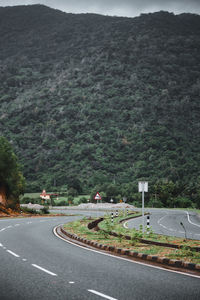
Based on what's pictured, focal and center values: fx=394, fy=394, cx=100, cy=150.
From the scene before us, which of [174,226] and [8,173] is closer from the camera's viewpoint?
[174,226]

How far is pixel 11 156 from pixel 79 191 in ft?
266

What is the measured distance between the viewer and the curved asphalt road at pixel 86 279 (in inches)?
289

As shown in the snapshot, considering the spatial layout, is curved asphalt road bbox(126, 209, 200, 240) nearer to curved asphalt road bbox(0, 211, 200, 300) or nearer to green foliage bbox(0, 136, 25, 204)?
curved asphalt road bbox(0, 211, 200, 300)

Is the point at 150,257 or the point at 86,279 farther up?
the point at 86,279

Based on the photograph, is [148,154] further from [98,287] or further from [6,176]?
[98,287]

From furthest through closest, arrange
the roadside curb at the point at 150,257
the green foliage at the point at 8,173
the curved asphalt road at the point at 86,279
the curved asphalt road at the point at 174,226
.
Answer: the green foliage at the point at 8,173 → the curved asphalt road at the point at 174,226 → the roadside curb at the point at 150,257 → the curved asphalt road at the point at 86,279

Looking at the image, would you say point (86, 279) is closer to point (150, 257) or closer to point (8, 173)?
point (150, 257)

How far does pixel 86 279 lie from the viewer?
28.7 ft

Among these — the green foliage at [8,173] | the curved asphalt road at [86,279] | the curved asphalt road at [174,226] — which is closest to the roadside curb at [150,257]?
the curved asphalt road at [86,279]

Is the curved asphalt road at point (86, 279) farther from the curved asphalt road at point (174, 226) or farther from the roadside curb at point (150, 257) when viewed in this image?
the curved asphalt road at point (174, 226)

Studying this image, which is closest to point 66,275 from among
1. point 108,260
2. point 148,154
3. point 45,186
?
point 108,260

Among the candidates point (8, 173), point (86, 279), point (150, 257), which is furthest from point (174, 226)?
point (8, 173)

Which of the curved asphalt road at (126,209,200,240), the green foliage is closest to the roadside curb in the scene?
the curved asphalt road at (126,209,200,240)

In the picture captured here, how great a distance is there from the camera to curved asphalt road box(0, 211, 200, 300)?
7352 millimetres
